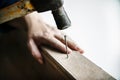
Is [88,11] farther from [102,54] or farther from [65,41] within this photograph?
[65,41]

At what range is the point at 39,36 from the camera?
0.86 metres

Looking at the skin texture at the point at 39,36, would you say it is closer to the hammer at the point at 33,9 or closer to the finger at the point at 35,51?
the finger at the point at 35,51

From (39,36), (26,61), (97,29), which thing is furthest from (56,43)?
(97,29)

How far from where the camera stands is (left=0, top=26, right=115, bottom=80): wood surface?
2.42ft

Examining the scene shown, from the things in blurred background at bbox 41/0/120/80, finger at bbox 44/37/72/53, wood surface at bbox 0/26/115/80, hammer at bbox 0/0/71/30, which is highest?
hammer at bbox 0/0/71/30

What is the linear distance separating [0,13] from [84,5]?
3.95 ft

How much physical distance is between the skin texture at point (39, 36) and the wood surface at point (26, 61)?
3 cm

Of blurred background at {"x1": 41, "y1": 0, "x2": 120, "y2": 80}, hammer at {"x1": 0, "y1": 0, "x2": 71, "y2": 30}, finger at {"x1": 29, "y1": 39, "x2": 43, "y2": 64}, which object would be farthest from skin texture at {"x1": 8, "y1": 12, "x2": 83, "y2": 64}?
blurred background at {"x1": 41, "y1": 0, "x2": 120, "y2": 80}

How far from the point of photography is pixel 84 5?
5.81ft

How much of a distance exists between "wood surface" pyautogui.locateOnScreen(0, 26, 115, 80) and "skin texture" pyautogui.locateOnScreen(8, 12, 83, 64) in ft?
0.08

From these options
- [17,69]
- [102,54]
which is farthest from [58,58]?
[102,54]

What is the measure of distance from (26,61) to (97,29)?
1190mm

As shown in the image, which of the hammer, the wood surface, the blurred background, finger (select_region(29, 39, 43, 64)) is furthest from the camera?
the blurred background

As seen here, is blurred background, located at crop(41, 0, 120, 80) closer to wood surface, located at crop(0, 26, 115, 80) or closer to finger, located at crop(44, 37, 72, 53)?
wood surface, located at crop(0, 26, 115, 80)
